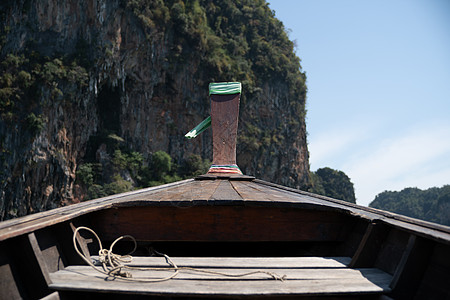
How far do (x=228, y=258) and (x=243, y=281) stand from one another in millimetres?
270

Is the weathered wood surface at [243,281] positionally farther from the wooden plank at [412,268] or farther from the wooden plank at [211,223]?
the wooden plank at [211,223]

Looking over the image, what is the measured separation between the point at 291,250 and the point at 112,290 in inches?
46.9

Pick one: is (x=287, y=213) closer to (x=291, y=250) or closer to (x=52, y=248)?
(x=291, y=250)

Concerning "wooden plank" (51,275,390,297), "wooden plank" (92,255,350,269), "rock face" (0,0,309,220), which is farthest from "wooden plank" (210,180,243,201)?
"rock face" (0,0,309,220)

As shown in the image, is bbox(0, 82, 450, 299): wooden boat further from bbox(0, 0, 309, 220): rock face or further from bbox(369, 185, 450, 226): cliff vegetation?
bbox(369, 185, 450, 226): cliff vegetation

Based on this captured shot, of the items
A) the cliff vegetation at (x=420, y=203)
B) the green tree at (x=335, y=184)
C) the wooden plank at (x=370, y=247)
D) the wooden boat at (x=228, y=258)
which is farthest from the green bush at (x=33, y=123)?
the cliff vegetation at (x=420, y=203)

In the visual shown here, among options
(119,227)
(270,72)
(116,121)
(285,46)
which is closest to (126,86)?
(116,121)

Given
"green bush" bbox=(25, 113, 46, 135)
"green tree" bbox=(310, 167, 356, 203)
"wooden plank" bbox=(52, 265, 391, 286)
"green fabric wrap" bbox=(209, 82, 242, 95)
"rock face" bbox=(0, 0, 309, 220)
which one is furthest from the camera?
"green tree" bbox=(310, 167, 356, 203)

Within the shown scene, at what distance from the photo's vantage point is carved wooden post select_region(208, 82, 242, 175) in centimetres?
285

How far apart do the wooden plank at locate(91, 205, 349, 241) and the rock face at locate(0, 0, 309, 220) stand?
13.6 meters

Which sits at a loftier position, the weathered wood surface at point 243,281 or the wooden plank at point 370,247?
the wooden plank at point 370,247

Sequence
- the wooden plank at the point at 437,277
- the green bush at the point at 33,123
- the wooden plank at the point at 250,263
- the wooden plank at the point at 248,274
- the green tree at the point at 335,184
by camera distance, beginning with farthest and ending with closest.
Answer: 1. the green tree at the point at 335,184
2. the green bush at the point at 33,123
3. the wooden plank at the point at 250,263
4. the wooden plank at the point at 248,274
5. the wooden plank at the point at 437,277

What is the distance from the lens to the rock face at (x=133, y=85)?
13.3m

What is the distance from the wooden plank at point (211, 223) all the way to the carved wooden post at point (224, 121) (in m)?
1.36
